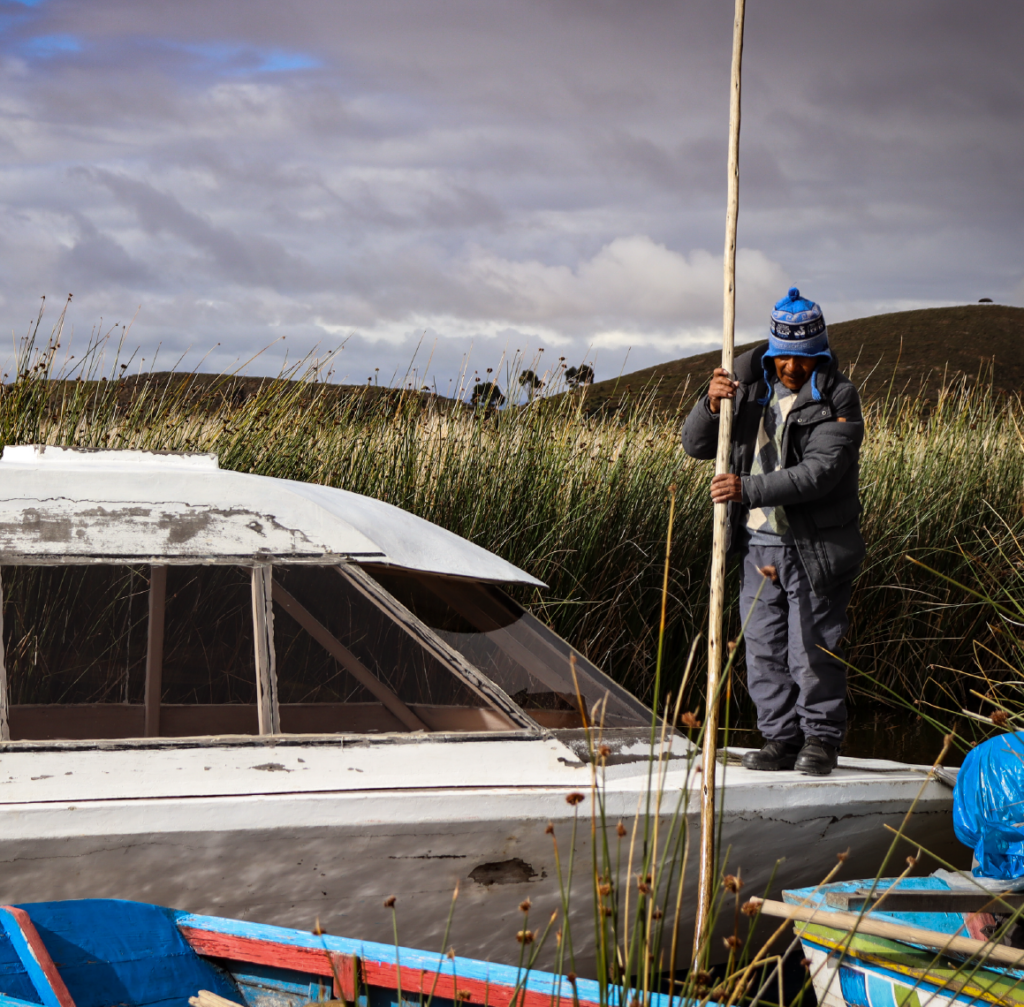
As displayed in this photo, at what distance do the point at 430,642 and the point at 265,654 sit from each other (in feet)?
1.55

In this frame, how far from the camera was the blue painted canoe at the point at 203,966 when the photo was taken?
2273 mm

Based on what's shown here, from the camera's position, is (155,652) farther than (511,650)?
Yes

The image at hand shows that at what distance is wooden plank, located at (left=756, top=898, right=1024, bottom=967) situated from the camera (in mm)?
2186

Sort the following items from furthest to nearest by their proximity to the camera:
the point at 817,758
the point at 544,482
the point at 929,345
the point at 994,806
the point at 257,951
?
1. the point at 929,345
2. the point at 544,482
3. the point at 817,758
4. the point at 994,806
5. the point at 257,951

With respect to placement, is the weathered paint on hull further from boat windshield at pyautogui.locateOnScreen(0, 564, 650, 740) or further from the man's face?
the man's face

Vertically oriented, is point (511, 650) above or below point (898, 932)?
above

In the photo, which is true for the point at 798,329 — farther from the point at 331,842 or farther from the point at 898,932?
the point at 331,842

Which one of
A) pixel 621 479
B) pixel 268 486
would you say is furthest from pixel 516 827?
pixel 621 479

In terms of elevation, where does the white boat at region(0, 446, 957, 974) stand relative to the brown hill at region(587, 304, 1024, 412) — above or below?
below

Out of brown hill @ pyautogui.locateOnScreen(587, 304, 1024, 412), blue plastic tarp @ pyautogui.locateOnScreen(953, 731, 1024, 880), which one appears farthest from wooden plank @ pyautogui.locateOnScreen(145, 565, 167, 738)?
brown hill @ pyautogui.locateOnScreen(587, 304, 1024, 412)

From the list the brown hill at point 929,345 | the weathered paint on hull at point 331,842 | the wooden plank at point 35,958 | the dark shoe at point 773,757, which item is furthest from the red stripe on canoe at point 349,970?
the brown hill at point 929,345

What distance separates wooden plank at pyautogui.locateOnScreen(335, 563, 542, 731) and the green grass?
2749mm

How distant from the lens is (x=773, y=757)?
3338 millimetres

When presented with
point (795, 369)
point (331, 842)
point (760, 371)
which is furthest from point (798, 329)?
point (331, 842)
